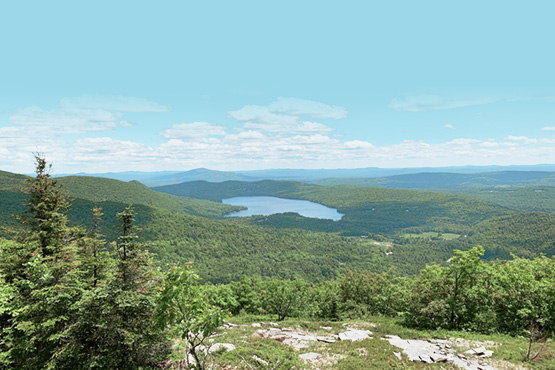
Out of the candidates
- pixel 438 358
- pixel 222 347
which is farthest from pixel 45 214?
pixel 438 358

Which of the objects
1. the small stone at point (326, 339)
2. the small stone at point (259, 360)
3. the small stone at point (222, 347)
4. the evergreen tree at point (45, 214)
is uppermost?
the evergreen tree at point (45, 214)

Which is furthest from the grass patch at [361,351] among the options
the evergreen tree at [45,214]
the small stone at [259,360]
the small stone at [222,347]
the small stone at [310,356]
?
the evergreen tree at [45,214]

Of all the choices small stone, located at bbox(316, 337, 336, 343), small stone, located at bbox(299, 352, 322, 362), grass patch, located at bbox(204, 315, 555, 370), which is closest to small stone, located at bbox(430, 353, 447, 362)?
grass patch, located at bbox(204, 315, 555, 370)

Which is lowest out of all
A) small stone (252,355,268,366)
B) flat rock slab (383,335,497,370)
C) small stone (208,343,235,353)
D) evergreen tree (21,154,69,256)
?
flat rock slab (383,335,497,370)

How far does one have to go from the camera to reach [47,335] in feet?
43.2

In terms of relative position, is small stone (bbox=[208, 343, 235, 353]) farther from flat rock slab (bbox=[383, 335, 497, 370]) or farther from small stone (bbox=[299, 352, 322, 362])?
flat rock slab (bbox=[383, 335, 497, 370])

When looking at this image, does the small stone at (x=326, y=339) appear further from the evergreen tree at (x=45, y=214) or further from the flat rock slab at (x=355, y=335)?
the evergreen tree at (x=45, y=214)

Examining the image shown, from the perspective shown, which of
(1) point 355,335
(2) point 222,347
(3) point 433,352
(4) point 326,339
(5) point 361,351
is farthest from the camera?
(1) point 355,335

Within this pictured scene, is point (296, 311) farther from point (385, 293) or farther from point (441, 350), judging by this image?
point (441, 350)

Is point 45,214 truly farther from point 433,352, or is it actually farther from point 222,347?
point 433,352

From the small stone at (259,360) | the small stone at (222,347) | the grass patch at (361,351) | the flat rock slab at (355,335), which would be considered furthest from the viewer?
the flat rock slab at (355,335)

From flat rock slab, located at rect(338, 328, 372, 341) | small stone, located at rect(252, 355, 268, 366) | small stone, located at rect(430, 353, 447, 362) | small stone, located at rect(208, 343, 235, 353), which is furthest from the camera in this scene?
flat rock slab, located at rect(338, 328, 372, 341)

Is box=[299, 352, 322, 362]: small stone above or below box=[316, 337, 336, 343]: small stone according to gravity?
above

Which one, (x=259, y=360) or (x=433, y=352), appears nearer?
(x=259, y=360)
